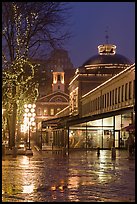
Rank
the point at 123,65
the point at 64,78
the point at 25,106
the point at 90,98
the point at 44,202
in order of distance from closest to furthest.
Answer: the point at 44,202 → the point at 25,106 → the point at 90,98 → the point at 123,65 → the point at 64,78

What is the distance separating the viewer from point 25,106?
4600cm

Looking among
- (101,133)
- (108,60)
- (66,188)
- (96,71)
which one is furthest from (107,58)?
(66,188)

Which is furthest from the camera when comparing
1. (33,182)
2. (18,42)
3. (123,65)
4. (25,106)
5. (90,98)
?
(123,65)

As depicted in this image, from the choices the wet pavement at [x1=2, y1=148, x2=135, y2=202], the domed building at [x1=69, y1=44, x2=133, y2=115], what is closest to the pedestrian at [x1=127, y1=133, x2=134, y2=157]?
the wet pavement at [x1=2, y1=148, x2=135, y2=202]

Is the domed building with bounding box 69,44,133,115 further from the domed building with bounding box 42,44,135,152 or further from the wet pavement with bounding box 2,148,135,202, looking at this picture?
the wet pavement with bounding box 2,148,135,202

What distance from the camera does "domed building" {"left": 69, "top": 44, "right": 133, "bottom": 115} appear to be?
9412cm

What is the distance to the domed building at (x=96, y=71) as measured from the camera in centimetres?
9412

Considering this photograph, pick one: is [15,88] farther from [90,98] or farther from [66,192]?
[90,98]

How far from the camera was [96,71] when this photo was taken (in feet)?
320

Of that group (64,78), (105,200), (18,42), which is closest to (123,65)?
(18,42)

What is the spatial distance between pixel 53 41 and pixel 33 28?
6.59 ft

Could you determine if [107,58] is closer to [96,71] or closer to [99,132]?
[96,71]

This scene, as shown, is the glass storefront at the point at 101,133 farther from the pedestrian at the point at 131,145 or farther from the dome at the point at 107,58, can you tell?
the dome at the point at 107,58

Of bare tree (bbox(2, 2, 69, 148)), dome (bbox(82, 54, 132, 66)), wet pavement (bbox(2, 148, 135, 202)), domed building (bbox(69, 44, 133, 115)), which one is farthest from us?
dome (bbox(82, 54, 132, 66))
